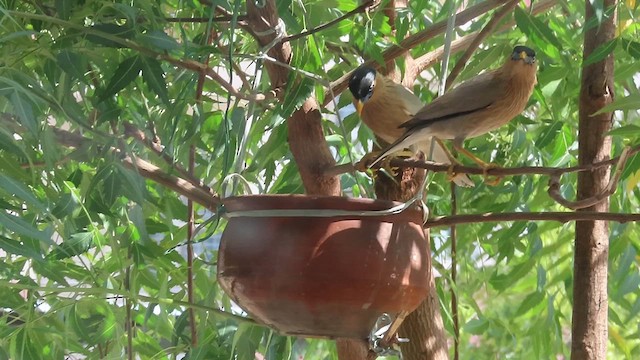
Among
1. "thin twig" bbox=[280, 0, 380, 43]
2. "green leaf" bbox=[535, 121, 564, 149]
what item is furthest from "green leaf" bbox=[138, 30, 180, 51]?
"green leaf" bbox=[535, 121, 564, 149]

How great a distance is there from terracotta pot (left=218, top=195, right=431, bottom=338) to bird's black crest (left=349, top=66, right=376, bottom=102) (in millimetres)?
279

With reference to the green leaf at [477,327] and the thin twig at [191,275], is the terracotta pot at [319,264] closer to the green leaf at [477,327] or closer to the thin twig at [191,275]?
the thin twig at [191,275]

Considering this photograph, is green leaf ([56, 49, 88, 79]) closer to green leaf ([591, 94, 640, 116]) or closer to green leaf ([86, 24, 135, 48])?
green leaf ([86, 24, 135, 48])

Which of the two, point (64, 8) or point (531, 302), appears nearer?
point (64, 8)

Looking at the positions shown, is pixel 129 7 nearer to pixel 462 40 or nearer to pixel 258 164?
pixel 258 164

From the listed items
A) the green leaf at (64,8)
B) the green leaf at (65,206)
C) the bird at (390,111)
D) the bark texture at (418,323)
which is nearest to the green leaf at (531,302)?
the bark texture at (418,323)

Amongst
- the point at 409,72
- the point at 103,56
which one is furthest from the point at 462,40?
the point at 103,56

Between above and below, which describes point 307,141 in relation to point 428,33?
below

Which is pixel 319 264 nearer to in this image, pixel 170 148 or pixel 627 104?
pixel 627 104

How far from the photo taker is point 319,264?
877 mm

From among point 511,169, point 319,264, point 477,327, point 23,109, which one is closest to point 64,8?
point 23,109

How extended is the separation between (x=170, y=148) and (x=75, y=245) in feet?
0.78

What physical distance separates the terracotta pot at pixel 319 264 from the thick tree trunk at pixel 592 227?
15.3 inches

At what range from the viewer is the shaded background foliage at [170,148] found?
1022mm
